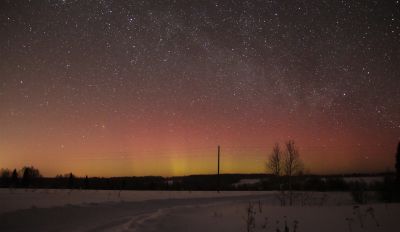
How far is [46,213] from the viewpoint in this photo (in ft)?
50.5

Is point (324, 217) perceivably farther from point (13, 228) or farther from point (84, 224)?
point (13, 228)

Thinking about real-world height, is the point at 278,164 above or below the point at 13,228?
above

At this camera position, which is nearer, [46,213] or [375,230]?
[375,230]

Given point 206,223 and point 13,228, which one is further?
point 206,223

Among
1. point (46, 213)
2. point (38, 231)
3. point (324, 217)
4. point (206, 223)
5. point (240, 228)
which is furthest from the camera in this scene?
point (46, 213)

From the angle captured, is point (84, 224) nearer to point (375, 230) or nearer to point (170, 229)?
point (170, 229)

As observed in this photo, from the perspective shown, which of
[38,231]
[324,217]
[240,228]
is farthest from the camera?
[324,217]

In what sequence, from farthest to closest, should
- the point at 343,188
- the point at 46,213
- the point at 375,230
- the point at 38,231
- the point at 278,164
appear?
the point at 278,164, the point at 343,188, the point at 46,213, the point at 38,231, the point at 375,230

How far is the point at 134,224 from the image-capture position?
13.8 m

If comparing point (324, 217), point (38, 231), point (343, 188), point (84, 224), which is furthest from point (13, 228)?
point (343, 188)

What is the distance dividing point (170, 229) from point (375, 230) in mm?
6644

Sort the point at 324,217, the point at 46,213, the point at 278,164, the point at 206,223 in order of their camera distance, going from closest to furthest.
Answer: the point at 324,217 → the point at 206,223 → the point at 46,213 → the point at 278,164

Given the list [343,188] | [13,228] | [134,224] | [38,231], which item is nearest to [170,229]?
[134,224]

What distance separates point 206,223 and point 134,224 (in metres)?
2.86
